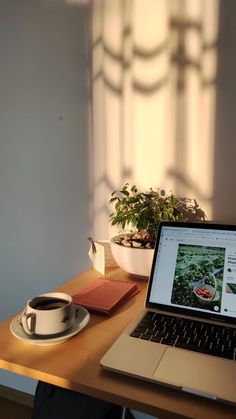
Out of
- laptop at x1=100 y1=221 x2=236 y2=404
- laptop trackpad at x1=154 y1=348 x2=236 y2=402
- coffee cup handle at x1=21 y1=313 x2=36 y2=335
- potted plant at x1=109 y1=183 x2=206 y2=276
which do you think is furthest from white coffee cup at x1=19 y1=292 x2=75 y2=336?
potted plant at x1=109 y1=183 x2=206 y2=276

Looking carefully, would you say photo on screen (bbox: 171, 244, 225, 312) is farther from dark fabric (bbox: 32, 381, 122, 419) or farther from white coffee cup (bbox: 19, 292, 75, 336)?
dark fabric (bbox: 32, 381, 122, 419)

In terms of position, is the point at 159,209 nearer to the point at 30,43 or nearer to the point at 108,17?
the point at 108,17

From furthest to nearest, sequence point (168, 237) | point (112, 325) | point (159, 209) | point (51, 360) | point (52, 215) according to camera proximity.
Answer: point (52, 215) → point (159, 209) → point (168, 237) → point (112, 325) → point (51, 360)

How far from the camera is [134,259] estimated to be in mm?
1123

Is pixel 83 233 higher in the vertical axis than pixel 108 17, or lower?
lower

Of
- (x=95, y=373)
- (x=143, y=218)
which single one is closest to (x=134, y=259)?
(x=143, y=218)

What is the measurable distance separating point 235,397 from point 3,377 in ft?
4.70

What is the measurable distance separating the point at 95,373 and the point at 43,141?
0.99 m

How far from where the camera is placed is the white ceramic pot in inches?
43.6

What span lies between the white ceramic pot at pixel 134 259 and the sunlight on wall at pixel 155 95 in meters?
0.26

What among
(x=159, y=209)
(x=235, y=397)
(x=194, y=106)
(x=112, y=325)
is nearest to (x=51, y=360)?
(x=112, y=325)

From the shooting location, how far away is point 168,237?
1021mm

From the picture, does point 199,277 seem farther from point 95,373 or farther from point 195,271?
point 95,373

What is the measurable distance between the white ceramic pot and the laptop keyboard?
0.22 meters
